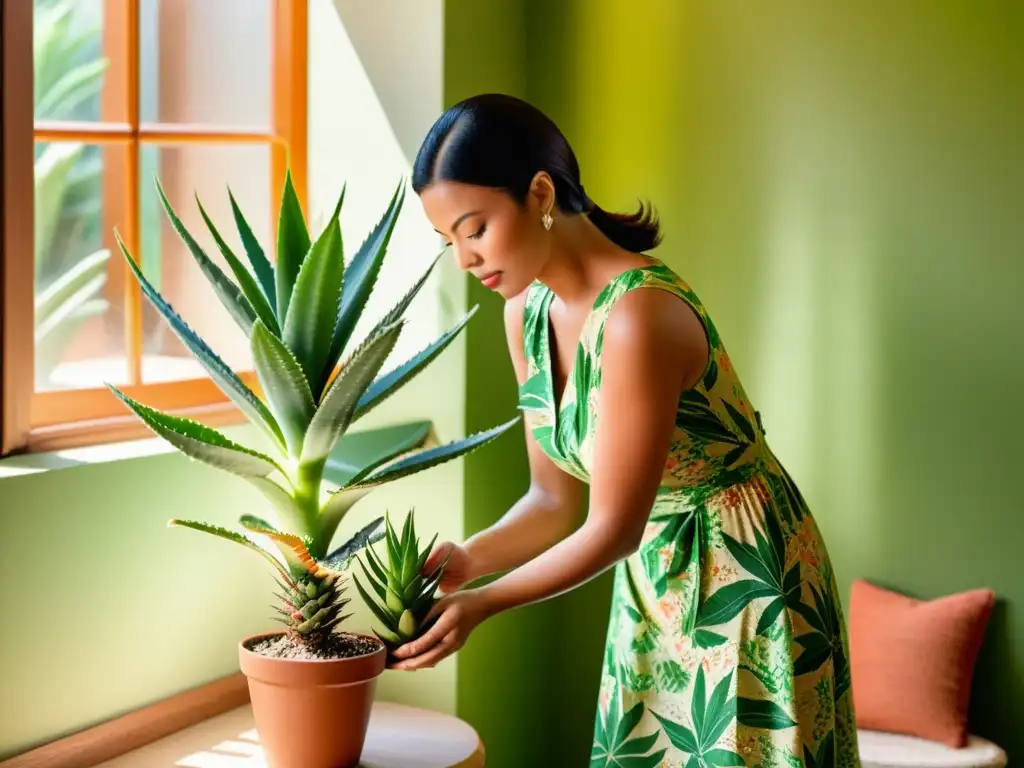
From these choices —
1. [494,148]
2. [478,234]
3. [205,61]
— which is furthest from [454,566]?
[205,61]

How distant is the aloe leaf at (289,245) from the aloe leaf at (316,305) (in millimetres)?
59

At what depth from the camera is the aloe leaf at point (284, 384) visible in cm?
171

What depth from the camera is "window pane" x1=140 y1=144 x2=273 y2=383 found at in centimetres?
250

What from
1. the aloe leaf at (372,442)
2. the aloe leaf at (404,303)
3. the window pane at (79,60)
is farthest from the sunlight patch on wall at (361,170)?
the aloe leaf at (404,303)

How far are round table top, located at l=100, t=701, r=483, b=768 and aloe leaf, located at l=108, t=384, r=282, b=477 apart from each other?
1.72ft

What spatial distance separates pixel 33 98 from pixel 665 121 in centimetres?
145

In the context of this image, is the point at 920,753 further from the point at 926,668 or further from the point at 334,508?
the point at 334,508

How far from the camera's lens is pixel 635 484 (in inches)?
67.2

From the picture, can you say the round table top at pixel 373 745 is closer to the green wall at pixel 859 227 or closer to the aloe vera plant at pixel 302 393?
the aloe vera plant at pixel 302 393

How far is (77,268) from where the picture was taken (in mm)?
2330

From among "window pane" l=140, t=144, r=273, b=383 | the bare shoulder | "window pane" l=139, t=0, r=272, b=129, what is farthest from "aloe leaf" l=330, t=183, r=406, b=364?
"window pane" l=139, t=0, r=272, b=129

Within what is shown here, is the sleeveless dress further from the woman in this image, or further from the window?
the window

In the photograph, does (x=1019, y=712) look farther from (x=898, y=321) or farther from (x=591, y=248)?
(x=591, y=248)

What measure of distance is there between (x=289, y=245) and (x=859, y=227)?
1.44m
